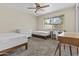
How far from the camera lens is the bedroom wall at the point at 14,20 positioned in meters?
3.22

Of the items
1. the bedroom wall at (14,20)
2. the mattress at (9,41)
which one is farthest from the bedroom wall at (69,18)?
the mattress at (9,41)

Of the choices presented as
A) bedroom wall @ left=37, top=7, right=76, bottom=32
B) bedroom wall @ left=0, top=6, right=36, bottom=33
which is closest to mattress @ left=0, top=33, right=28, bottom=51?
bedroom wall @ left=0, top=6, right=36, bottom=33

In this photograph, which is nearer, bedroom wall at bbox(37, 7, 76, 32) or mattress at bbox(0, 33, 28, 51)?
mattress at bbox(0, 33, 28, 51)

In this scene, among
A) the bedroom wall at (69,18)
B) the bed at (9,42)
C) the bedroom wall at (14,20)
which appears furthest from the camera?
the bedroom wall at (14,20)

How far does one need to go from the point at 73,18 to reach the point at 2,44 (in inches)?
84.2

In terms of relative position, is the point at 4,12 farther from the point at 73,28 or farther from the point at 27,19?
the point at 73,28

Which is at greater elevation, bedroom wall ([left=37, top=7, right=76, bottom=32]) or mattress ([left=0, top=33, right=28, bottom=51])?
bedroom wall ([left=37, top=7, right=76, bottom=32])

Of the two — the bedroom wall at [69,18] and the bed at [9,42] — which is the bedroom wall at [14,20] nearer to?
the bed at [9,42]

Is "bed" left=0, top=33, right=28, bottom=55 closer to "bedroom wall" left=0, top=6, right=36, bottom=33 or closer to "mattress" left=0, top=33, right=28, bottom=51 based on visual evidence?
"mattress" left=0, top=33, right=28, bottom=51

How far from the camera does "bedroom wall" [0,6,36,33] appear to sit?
3.22m

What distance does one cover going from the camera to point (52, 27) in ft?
9.38

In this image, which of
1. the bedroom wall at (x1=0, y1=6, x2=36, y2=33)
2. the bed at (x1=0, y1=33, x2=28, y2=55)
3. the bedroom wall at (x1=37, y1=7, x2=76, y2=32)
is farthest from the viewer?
the bedroom wall at (x1=0, y1=6, x2=36, y2=33)

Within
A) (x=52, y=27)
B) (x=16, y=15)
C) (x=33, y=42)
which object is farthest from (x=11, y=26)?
(x=52, y=27)

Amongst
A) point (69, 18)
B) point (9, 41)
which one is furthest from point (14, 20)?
point (69, 18)
